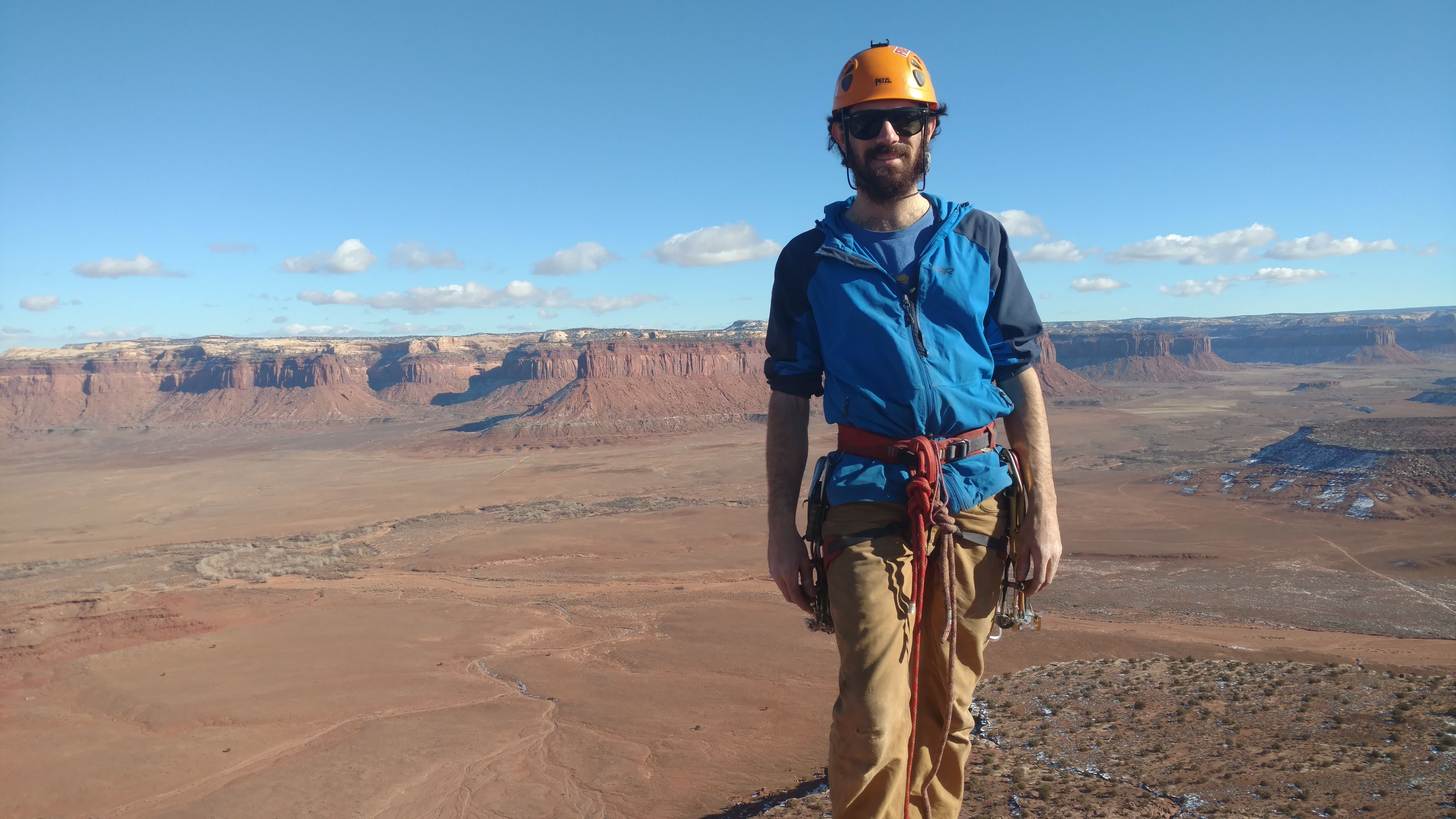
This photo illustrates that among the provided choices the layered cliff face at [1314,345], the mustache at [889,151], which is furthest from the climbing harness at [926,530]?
the layered cliff face at [1314,345]

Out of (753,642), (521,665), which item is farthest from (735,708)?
(521,665)

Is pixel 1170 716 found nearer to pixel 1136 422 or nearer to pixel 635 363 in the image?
pixel 1136 422

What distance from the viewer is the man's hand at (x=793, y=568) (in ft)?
8.17

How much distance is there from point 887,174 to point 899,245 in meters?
0.23

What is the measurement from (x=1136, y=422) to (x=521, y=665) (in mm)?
73668

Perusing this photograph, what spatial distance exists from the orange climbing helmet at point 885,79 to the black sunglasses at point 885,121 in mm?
34

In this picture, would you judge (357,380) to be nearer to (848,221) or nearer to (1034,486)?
(848,221)

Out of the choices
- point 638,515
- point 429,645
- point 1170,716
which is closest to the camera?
point 1170,716

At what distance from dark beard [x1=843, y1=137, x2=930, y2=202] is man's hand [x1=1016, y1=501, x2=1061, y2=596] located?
42.8 inches

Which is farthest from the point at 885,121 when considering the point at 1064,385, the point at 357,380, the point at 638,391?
the point at 357,380

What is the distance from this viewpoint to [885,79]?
8.50 feet

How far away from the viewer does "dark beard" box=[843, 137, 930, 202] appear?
8.50 ft

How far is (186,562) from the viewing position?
104 feet

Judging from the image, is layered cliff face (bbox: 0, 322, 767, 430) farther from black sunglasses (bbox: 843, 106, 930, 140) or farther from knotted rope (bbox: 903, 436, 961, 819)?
knotted rope (bbox: 903, 436, 961, 819)
